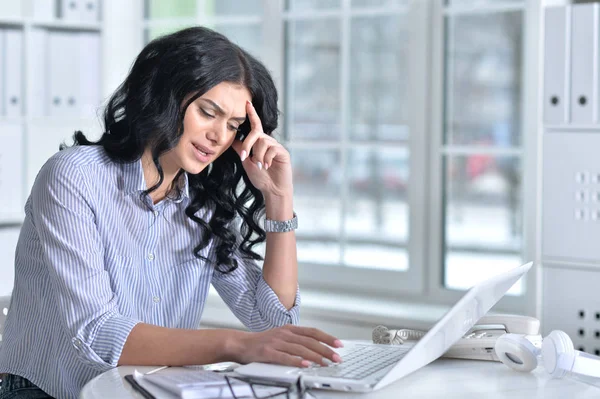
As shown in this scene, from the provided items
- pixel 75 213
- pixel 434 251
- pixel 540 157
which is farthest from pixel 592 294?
pixel 75 213

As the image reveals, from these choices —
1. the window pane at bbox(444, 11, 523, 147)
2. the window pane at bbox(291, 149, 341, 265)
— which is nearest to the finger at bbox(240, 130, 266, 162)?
the window pane at bbox(291, 149, 341, 265)

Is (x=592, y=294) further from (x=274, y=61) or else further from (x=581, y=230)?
(x=274, y=61)

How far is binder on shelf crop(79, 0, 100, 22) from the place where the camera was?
338cm

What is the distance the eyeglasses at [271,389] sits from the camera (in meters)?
1.29

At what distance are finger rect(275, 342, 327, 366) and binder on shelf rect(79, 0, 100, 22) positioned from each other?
2313 millimetres

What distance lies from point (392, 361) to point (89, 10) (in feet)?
7.83

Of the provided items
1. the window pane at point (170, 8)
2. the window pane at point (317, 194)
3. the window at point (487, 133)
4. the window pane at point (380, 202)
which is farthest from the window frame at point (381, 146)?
the window at point (487, 133)

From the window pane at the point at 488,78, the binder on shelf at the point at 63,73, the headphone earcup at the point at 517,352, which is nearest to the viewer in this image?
the headphone earcup at the point at 517,352

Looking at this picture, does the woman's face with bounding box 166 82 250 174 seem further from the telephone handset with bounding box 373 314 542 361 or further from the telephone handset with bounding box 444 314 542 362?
the telephone handset with bounding box 444 314 542 362

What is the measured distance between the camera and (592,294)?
2363mm

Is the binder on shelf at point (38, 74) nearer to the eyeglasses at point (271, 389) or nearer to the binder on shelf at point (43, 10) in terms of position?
the binder on shelf at point (43, 10)

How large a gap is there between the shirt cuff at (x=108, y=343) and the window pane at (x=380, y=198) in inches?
305

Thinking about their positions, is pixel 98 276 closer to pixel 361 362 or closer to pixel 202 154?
pixel 202 154

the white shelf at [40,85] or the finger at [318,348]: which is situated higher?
the white shelf at [40,85]
